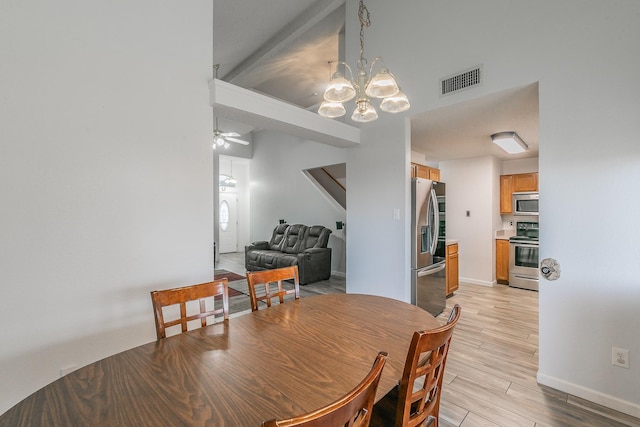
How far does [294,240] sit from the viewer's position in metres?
6.36

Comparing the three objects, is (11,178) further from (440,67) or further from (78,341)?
(440,67)

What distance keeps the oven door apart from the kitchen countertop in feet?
0.89

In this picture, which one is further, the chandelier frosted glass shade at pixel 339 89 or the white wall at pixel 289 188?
the white wall at pixel 289 188

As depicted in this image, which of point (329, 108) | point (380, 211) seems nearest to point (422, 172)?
point (380, 211)

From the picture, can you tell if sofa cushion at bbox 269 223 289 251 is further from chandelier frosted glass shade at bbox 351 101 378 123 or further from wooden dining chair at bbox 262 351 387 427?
wooden dining chair at bbox 262 351 387 427

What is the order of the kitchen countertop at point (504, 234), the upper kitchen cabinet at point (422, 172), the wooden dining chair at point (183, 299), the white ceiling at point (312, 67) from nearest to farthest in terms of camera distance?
the wooden dining chair at point (183, 299) < the white ceiling at point (312, 67) < the upper kitchen cabinet at point (422, 172) < the kitchen countertop at point (504, 234)

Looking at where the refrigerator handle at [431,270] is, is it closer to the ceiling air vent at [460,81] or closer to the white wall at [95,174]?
the ceiling air vent at [460,81]

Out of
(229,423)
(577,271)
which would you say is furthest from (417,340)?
(577,271)

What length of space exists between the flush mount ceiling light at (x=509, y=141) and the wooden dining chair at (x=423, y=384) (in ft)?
11.2

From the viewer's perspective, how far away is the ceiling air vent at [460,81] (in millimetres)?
2676

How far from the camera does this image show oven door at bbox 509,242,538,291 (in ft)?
15.6

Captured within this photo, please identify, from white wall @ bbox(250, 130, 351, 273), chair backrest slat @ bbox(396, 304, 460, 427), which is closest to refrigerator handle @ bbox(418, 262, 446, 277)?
chair backrest slat @ bbox(396, 304, 460, 427)

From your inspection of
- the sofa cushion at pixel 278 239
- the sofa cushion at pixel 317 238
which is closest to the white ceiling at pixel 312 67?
Result: the sofa cushion at pixel 317 238

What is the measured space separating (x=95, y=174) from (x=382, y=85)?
2019mm
